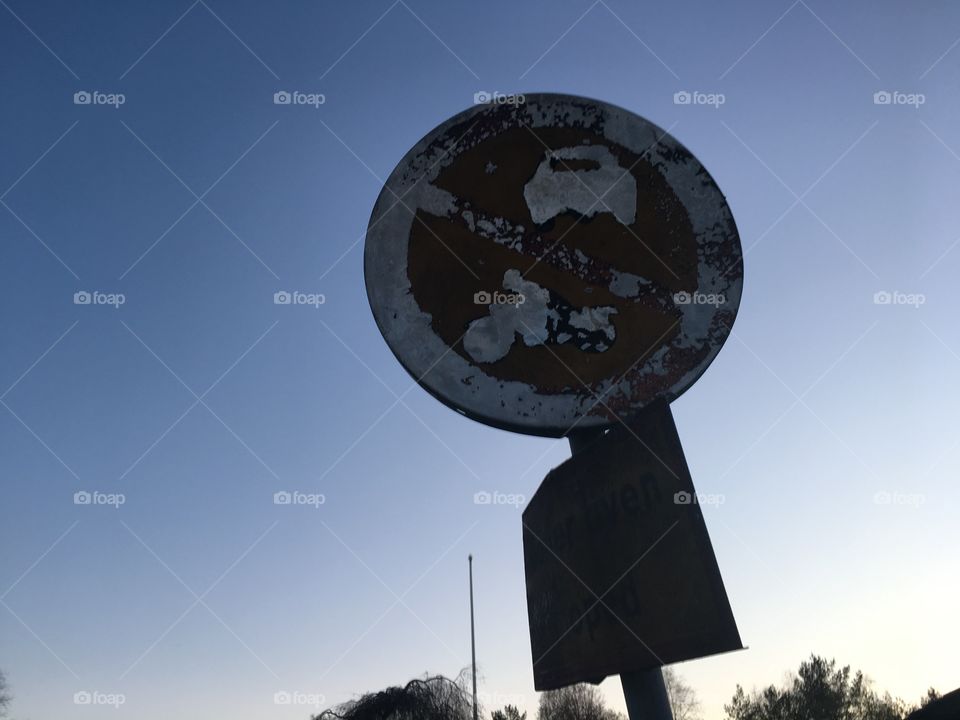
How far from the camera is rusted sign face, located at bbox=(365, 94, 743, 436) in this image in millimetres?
5613

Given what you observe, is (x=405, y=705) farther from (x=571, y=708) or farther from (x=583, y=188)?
(x=571, y=708)

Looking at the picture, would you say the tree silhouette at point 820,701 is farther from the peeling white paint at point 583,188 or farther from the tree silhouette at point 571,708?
the peeling white paint at point 583,188

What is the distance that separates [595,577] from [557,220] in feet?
10.6

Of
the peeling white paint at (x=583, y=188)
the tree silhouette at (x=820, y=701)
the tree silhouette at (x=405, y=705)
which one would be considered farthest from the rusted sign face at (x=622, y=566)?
the tree silhouette at (x=820, y=701)

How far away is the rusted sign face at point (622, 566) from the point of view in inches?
166

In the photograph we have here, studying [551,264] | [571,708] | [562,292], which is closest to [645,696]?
[562,292]

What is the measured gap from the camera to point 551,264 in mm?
5867

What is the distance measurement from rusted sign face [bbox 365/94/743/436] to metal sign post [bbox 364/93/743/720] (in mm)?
13

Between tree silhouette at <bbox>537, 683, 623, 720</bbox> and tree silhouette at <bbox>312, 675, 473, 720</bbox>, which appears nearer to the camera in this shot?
tree silhouette at <bbox>312, 675, 473, 720</bbox>

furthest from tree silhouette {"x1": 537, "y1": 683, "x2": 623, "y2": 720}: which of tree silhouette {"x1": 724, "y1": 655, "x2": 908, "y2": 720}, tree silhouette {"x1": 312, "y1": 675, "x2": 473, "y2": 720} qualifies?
tree silhouette {"x1": 312, "y1": 675, "x2": 473, "y2": 720}

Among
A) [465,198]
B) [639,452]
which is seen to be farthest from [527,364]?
[465,198]

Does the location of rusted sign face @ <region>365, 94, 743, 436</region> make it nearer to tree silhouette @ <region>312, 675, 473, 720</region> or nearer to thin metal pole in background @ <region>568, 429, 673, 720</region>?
thin metal pole in background @ <region>568, 429, 673, 720</region>

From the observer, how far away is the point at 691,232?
5934mm

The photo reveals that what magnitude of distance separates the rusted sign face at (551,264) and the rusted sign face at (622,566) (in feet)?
2.11
